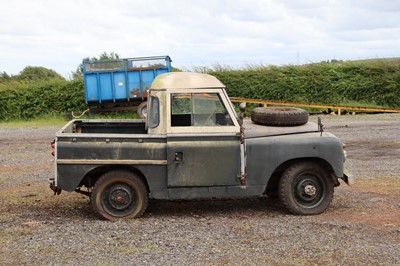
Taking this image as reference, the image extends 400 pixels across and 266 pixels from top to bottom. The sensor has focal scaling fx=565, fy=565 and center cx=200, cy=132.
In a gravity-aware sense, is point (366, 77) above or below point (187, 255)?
above

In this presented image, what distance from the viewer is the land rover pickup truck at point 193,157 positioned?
783cm

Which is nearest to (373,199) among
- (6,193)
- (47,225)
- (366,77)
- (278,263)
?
(278,263)

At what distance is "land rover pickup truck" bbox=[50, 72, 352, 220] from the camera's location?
7.83 m

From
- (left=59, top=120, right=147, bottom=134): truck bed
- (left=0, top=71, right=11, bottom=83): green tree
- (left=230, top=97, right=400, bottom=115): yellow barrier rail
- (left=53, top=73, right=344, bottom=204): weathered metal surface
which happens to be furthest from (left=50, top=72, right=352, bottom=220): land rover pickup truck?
(left=0, top=71, right=11, bottom=83): green tree

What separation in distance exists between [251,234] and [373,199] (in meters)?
2.90

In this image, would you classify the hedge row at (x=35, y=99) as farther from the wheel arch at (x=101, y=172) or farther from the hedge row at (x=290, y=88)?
the wheel arch at (x=101, y=172)

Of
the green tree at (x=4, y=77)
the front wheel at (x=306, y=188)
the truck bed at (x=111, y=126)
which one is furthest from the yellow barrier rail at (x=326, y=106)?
the front wheel at (x=306, y=188)

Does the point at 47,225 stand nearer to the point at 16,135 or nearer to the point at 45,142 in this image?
the point at 45,142

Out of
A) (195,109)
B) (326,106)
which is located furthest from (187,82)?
(326,106)

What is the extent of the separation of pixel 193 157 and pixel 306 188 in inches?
67.5

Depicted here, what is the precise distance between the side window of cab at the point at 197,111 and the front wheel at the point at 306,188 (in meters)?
1.21

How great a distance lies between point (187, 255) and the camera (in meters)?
6.45

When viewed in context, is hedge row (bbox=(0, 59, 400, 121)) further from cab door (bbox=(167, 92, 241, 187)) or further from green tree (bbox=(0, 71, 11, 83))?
cab door (bbox=(167, 92, 241, 187))

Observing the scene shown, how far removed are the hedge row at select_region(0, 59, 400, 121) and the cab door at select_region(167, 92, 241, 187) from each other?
57.3 feet
